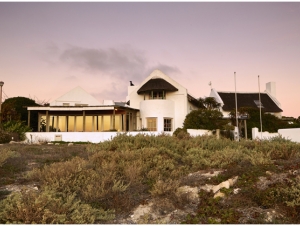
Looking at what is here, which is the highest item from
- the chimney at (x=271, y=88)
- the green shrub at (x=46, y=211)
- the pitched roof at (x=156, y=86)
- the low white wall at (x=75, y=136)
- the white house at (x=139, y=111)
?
the chimney at (x=271, y=88)

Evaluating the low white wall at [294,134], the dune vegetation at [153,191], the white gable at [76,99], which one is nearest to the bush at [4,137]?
the white gable at [76,99]

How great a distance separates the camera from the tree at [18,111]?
81.0 ft

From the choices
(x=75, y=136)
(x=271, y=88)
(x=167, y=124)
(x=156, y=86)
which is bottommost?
(x=75, y=136)

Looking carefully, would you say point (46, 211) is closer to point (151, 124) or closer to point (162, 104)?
point (162, 104)

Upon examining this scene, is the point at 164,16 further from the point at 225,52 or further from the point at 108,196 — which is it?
the point at 108,196

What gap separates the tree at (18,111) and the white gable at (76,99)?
2.43m

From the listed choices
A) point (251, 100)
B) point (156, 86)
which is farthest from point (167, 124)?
point (251, 100)

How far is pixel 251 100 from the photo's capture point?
107ft

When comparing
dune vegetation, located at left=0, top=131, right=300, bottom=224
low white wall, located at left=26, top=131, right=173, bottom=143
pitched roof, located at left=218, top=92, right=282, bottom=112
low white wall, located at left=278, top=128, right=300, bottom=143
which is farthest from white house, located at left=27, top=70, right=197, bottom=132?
dune vegetation, located at left=0, top=131, right=300, bottom=224

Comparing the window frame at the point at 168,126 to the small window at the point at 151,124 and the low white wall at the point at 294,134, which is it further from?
the low white wall at the point at 294,134

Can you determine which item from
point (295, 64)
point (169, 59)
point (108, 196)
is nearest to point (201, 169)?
point (108, 196)

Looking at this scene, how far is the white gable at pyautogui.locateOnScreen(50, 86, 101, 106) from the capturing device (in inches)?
1142

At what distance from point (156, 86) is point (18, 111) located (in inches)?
566

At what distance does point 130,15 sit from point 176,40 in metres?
5.46
